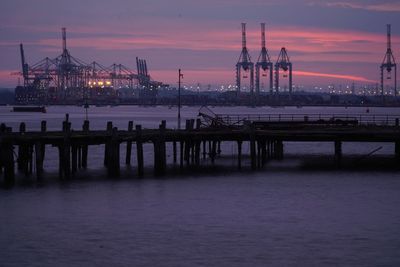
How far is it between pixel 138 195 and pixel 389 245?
12.9 m

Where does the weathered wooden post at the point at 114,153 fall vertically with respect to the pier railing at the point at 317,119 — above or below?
below

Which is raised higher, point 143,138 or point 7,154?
point 143,138

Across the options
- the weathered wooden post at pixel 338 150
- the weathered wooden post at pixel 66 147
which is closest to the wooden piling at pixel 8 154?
the weathered wooden post at pixel 66 147

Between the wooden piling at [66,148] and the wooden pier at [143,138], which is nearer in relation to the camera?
the wooden piling at [66,148]

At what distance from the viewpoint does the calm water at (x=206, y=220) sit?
25234 millimetres

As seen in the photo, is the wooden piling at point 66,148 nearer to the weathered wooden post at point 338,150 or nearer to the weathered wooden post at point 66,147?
the weathered wooden post at point 66,147

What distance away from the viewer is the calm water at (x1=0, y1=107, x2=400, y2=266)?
993 inches

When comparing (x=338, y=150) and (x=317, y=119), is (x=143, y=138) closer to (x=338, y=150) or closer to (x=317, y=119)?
(x=338, y=150)

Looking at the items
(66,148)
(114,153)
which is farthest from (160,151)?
(66,148)

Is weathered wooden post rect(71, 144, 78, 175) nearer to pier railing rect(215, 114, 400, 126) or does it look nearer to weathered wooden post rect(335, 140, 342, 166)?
pier railing rect(215, 114, 400, 126)

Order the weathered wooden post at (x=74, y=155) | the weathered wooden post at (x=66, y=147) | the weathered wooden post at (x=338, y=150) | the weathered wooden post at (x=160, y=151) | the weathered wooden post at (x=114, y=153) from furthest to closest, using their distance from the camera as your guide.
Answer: the weathered wooden post at (x=338, y=150) → the weathered wooden post at (x=74, y=155) → the weathered wooden post at (x=160, y=151) → the weathered wooden post at (x=114, y=153) → the weathered wooden post at (x=66, y=147)

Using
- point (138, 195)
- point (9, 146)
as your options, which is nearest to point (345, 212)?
point (138, 195)

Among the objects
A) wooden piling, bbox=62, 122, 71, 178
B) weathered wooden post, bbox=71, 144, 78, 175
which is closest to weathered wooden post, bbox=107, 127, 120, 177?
weathered wooden post, bbox=71, 144, 78, 175

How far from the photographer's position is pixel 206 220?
30.8 meters
